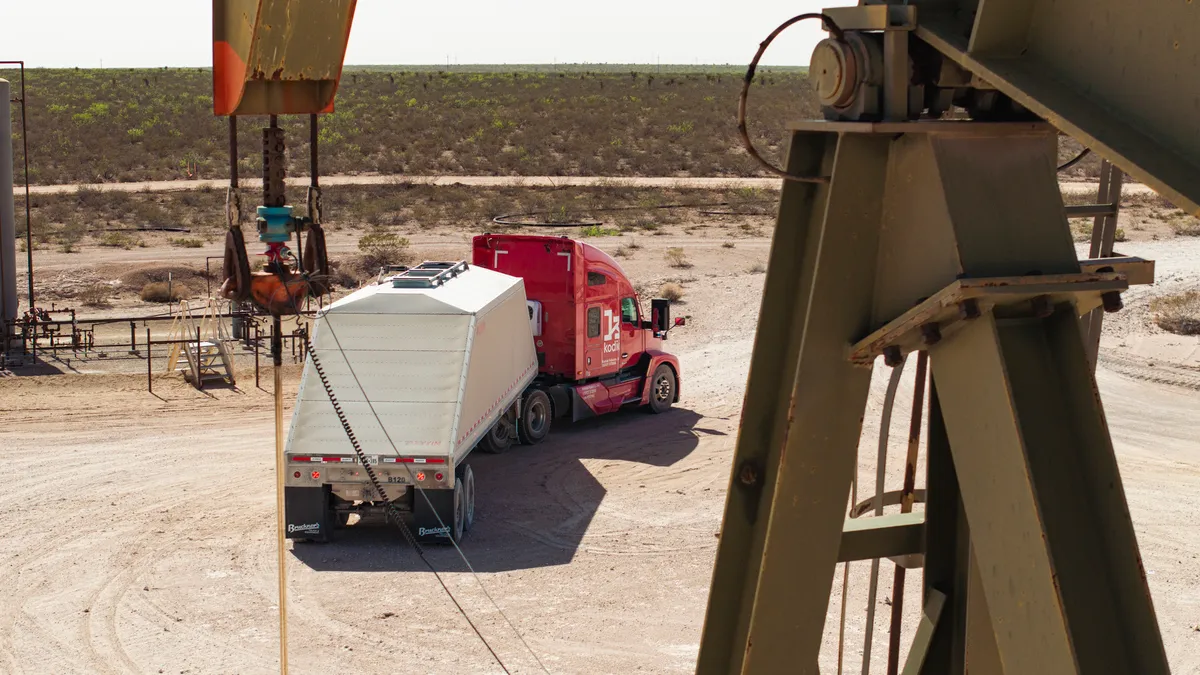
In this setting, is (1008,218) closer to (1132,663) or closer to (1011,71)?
(1011,71)

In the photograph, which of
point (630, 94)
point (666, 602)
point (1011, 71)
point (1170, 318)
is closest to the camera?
point (1011, 71)

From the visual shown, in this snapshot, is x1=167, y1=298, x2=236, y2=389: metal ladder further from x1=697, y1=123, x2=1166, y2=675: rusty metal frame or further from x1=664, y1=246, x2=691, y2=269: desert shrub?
x1=697, y1=123, x2=1166, y2=675: rusty metal frame

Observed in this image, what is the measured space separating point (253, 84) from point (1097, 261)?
17.0ft

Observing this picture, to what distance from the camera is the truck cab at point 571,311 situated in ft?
→ 66.0

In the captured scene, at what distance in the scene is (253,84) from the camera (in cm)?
763

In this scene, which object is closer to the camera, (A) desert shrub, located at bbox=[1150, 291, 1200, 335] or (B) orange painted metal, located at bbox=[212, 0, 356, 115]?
(B) orange painted metal, located at bbox=[212, 0, 356, 115]

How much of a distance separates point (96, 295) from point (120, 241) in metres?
8.11

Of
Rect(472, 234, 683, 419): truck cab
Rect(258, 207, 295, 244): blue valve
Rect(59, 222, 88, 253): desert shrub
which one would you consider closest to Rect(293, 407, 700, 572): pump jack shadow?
Rect(472, 234, 683, 419): truck cab

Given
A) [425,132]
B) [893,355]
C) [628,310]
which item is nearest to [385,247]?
[628,310]

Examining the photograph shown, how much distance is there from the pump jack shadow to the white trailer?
330 mm

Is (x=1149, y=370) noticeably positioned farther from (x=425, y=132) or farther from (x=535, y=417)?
(x=425, y=132)

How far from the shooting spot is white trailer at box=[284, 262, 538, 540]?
14672 mm

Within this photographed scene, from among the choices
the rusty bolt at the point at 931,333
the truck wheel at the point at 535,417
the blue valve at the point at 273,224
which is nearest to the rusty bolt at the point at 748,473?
the rusty bolt at the point at 931,333

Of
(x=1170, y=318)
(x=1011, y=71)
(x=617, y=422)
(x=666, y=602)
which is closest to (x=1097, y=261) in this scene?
(x=1011, y=71)
